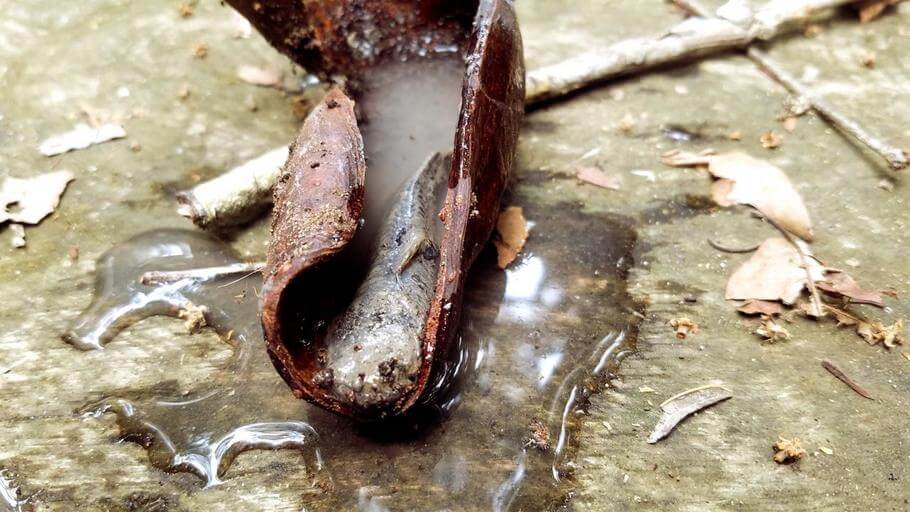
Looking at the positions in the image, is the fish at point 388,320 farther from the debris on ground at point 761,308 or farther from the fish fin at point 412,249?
the debris on ground at point 761,308

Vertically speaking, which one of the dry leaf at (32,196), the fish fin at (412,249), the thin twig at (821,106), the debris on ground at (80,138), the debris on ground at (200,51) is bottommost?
the dry leaf at (32,196)

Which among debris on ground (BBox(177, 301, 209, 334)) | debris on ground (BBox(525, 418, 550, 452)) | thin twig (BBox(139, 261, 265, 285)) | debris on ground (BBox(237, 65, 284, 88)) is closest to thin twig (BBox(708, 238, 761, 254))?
debris on ground (BBox(525, 418, 550, 452))

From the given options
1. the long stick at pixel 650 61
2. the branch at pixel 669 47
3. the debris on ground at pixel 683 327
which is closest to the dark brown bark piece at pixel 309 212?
the long stick at pixel 650 61

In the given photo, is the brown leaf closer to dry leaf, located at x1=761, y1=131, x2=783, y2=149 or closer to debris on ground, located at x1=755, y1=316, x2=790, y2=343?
debris on ground, located at x1=755, y1=316, x2=790, y2=343

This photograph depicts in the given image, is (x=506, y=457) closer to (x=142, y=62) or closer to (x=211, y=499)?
(x=211, y=499)

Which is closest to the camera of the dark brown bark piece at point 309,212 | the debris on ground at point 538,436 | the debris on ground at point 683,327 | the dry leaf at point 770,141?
the dark brown bark piece at point 309,212

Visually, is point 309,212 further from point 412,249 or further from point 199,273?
point 199,273

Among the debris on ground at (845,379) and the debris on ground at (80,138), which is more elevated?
the debris on ground at (845,379)
